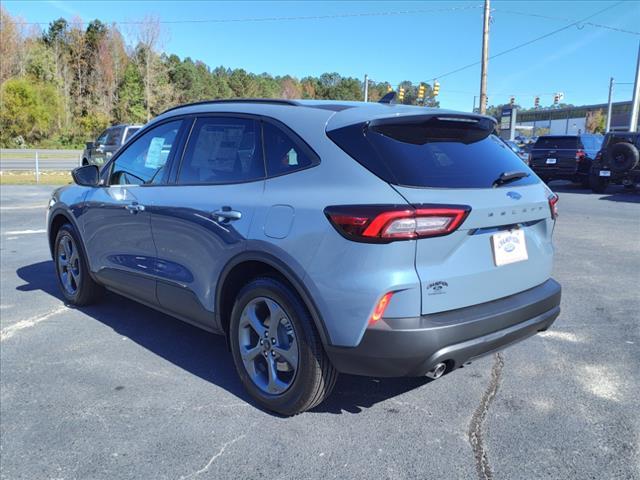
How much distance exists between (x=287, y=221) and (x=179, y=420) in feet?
4.39

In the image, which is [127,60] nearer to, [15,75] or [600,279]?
[15,75]

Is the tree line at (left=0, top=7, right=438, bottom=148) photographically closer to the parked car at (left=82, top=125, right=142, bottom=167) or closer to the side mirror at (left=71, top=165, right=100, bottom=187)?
the parked car at (left=82, top=125, right=142, bottom=167)

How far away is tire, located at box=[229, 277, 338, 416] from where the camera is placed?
110 inches

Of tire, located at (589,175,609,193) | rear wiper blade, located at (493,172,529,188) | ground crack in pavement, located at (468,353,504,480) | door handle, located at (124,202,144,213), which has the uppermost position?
rear wiper blade, located at (493,172,529,188)

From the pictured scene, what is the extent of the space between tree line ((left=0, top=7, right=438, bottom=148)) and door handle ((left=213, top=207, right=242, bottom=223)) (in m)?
45.4

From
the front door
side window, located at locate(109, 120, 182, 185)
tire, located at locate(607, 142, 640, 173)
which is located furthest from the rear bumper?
tire, located at locate(607, 142, 640, 173)

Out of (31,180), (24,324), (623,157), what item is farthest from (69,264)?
(31,180)

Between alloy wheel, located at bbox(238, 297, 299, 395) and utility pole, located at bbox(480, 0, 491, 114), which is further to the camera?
utility pole, located at bbox(480, 0, 491, 114)

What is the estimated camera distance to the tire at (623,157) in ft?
49.6

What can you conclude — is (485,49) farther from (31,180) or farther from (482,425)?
(482,425)

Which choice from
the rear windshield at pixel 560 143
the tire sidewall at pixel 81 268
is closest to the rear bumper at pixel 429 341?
the tire sidewall at pixel 81 268

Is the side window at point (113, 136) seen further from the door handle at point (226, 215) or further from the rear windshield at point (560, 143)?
the door handle at point (226, 215)

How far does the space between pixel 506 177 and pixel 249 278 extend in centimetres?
162

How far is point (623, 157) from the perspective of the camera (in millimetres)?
15336
